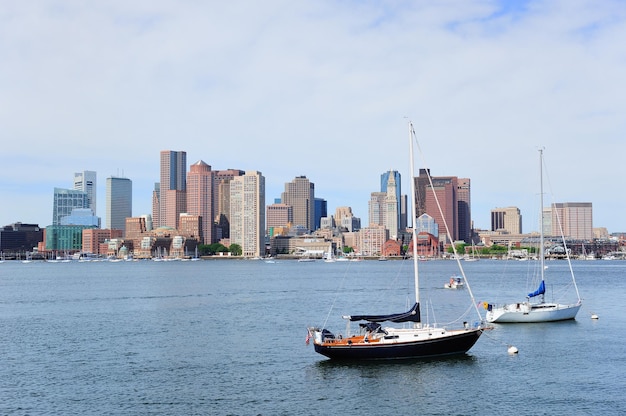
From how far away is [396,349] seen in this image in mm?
45844

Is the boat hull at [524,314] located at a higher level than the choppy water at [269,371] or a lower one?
higher

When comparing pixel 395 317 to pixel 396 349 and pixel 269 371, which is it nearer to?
pixel 396 349

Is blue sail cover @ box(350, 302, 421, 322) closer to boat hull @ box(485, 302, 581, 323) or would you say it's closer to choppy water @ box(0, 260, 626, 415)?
choppy water @ box(0, 260, 626, 415)

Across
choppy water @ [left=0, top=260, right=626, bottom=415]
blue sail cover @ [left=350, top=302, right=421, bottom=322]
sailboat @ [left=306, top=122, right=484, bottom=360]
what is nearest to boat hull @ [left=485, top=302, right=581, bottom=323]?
choppy water @ [left=0, top=260, right=626, bottom=415]

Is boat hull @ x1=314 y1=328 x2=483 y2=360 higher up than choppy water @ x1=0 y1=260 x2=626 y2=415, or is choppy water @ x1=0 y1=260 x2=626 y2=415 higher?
boat hull @ x1=314 y1=328 x2=483 y2=360

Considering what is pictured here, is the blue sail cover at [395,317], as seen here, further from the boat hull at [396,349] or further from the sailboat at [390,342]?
the boat hull at [396,349]

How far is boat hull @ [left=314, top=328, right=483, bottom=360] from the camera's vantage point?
45.8 meters

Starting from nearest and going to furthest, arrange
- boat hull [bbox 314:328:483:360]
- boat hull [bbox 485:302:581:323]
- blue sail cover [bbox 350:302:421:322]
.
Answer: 1. boat hull [bbox 314:328:483:360]
2. blue sail cover [bbox 350:302:421:322]
3. boat hull [bbox 485:302:581:323]

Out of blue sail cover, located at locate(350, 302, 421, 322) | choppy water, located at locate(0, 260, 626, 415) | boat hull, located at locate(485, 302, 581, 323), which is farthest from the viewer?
boat hull, located at locate(485, 302, 581, 323)

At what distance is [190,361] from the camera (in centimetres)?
4916

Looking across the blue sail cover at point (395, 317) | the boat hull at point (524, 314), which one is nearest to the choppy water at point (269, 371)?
the boat hull at point (524, 314)

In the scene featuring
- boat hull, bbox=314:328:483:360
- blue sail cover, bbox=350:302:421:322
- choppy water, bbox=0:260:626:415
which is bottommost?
choppy water, bbox=0:260:626:415

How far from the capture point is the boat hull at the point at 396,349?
45.8 metres

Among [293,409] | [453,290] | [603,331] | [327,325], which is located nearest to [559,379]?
[293,409]
